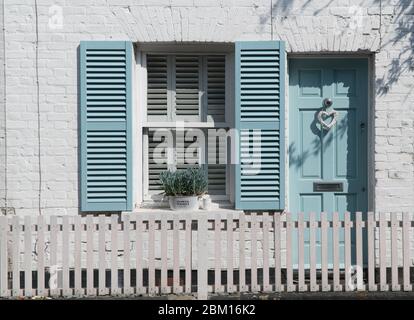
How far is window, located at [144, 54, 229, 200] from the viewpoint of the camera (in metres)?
8.16

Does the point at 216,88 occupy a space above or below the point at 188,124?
above

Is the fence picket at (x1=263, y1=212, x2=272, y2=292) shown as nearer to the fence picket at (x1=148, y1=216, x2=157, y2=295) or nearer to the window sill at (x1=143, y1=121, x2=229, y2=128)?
the fence picket at (x1=148, y1=216, x2=157, y2=295)

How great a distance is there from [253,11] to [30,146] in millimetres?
3182

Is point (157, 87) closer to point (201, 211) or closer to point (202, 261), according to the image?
point (201, 211)

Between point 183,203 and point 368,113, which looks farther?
point 368,113

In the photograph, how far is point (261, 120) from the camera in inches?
308

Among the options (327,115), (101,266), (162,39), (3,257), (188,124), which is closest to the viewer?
(3,257)

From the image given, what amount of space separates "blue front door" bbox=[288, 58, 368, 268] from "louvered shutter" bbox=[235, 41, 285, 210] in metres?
0.30

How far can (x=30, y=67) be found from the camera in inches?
307

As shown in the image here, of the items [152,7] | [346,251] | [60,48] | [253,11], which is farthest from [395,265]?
[60,48]

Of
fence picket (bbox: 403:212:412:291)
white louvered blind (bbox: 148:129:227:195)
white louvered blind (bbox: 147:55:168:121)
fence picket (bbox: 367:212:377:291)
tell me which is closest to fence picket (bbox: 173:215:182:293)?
white louvered blind (bbox: 148:129:227:195)

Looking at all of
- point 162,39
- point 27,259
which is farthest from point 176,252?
point 162,39

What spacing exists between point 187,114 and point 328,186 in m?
2.00

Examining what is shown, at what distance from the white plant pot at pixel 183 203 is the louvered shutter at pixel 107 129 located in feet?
1.72
